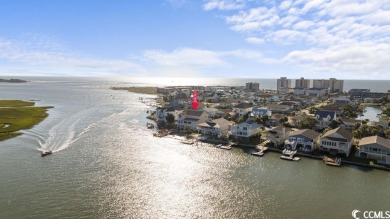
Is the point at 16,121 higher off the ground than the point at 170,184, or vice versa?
the point at 16,121

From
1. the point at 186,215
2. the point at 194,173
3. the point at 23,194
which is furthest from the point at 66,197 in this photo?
the point at 194,173

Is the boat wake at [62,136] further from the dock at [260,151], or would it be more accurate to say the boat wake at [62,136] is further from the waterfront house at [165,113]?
the dock at [260,151]

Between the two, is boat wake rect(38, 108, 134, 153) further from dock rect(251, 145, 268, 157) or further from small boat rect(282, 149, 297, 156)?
small boat rect(282, 149, 297, 156)

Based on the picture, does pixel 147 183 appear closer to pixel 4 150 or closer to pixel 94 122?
pixel 4 150

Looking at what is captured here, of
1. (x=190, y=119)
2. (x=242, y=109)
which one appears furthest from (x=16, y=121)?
(x=242, y=109)

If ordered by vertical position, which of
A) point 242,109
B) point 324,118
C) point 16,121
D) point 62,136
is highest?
point 324,118

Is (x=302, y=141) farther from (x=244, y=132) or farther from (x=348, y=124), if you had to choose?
(x=348, y=124)

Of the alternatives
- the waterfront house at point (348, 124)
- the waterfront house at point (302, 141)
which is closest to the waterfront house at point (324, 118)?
the waterfront house at point (348, 124)
